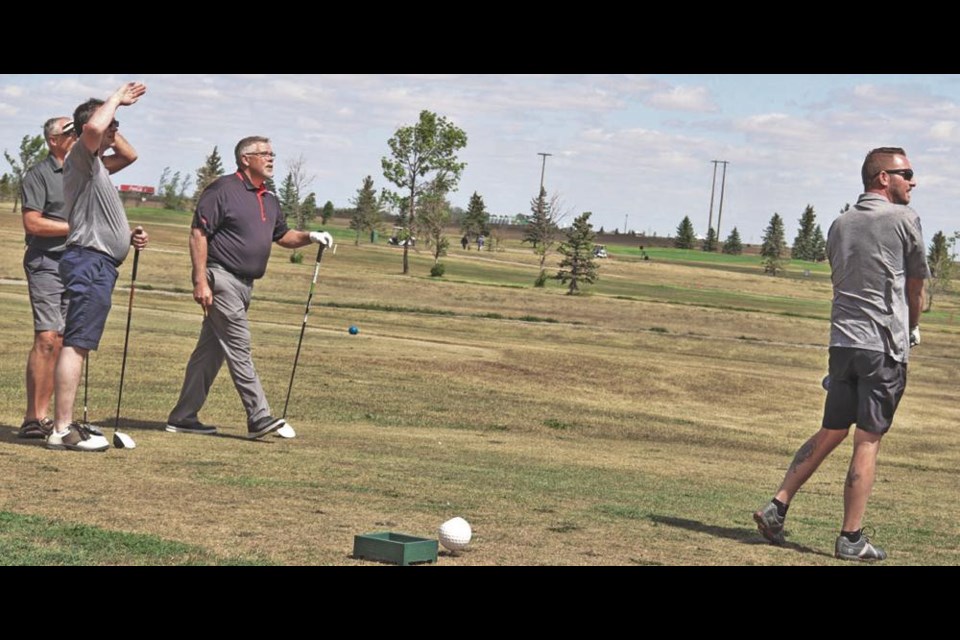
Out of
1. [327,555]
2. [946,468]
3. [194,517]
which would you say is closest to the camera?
[327,555]

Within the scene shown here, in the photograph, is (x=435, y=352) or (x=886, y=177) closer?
(x=886, y=177)

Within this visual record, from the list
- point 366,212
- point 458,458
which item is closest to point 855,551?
point 458,458

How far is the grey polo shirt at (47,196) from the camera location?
38.2 ft


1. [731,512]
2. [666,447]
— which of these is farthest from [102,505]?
[666,447]

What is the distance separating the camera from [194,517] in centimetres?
857

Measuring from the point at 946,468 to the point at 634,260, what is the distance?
127003 mm

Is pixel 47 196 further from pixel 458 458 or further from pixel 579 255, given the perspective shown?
pixel 579 255

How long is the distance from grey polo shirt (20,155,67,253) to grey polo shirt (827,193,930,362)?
251 inches

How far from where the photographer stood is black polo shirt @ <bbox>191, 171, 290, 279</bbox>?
12.8 metres

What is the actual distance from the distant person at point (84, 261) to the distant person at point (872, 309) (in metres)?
5.62

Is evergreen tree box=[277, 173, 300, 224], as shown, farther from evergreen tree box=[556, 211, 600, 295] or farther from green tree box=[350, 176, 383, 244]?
evergreen tree box=[556, 211, 600, 295]

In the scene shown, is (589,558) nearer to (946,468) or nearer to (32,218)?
(32,218)

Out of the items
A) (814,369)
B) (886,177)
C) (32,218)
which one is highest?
(886,177)

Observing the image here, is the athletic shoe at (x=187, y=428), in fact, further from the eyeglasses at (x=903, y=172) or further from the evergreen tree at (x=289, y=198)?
the evergreen tree at (x=289, y=198)
